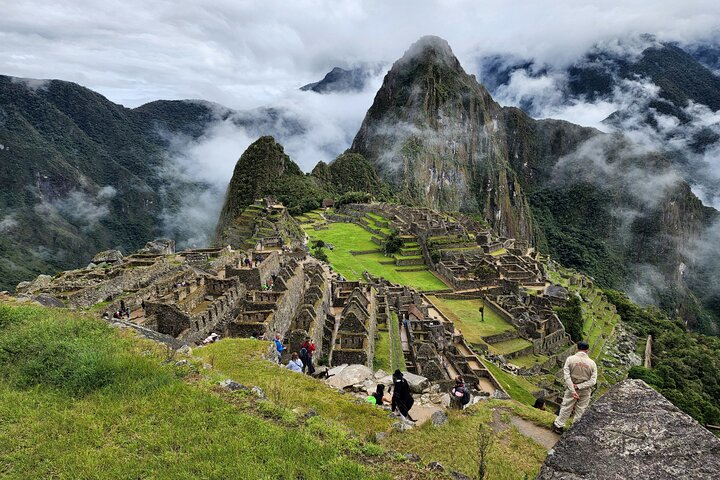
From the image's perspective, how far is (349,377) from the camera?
13.7m

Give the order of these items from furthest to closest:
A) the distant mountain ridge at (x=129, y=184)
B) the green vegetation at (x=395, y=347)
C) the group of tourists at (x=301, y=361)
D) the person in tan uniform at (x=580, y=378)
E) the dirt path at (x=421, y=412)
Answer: the distant mountain ridge at (x=129, y=184)
the green vegetation at (x=395, y=347)
the group of tourists at (x=301, y=361)
the dirt path at (x=421, y=412)
the person in tan uniform at (x=580, y=378)

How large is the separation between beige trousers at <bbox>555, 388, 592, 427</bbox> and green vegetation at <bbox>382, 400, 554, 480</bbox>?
33.6 inches

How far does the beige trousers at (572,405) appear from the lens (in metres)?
7.76

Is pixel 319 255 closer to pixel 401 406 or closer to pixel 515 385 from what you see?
pixel 515 385

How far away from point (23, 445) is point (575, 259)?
7660 inches

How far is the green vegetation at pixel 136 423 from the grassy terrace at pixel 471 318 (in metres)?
28.8

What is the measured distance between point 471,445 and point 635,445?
486cm

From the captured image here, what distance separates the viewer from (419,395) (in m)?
12.9

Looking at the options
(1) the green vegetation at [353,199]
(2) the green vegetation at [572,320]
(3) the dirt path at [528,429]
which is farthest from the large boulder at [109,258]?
(1) the green vegetation at [353,199]

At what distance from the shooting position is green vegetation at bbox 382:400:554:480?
7980 mm

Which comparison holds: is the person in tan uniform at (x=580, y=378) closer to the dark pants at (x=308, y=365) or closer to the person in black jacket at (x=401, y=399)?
the person in black jacket at (x=401, y=399)

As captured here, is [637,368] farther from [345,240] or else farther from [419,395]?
[345,240]

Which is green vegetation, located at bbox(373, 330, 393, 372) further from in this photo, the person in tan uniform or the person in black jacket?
the person in tan uniform

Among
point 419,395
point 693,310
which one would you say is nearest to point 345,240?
point 419,395
